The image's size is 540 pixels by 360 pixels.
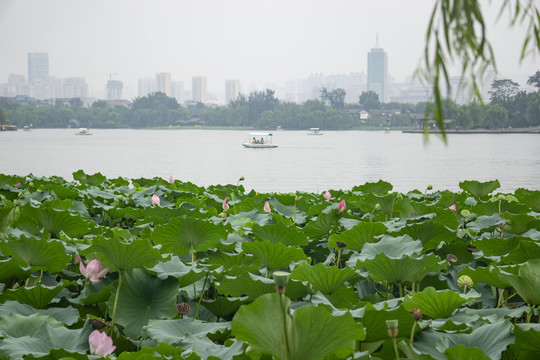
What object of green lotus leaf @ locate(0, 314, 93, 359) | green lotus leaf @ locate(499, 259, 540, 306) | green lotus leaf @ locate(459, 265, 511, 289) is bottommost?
green lotus leaf @ locate(0, 314, 93, 359)

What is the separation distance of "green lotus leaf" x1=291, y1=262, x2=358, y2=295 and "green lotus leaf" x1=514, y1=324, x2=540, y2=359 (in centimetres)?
45

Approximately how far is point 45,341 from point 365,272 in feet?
2.92

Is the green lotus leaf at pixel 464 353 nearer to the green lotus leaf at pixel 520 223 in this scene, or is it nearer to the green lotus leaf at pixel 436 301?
Answer: the green lotus leaf at pixel 436 301

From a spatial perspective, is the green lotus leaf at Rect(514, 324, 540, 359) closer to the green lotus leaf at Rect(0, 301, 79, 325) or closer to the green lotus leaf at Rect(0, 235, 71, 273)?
the green lotus leaf at Rect(0, 301, 79, 325)

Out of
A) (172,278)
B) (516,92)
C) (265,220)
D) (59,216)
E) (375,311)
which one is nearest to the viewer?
(375,311)

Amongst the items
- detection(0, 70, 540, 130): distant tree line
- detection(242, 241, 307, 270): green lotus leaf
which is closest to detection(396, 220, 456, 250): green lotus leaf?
detection(242, 241, 307, 270): green lotus leaf

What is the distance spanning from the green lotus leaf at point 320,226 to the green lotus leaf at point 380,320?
4.03ft

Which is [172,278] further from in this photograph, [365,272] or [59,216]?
[59,216]

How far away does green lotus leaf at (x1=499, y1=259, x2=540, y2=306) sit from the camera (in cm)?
141

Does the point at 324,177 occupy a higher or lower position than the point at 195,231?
lower

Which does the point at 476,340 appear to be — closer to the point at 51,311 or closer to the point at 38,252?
the point at 51,311

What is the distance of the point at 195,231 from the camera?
2057 millimetres

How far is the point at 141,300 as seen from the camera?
1573mm

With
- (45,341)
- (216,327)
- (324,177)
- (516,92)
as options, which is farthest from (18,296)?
(516,92)
